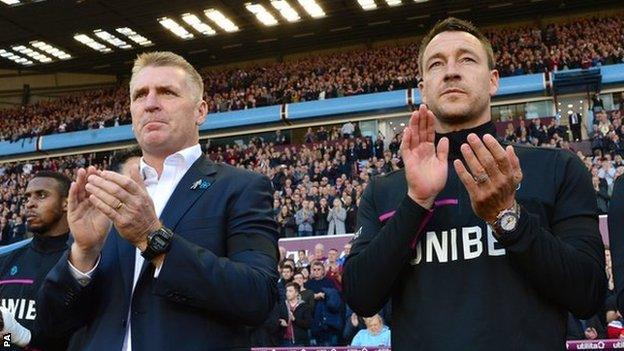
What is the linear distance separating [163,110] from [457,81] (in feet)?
3.51

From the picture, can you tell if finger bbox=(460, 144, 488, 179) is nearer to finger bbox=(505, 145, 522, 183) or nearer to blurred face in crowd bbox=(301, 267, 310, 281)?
finger bbox=(505, 145, 522, 183)

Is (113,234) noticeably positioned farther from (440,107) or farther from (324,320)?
(324,320)

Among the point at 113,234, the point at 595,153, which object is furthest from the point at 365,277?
the point at 595,153

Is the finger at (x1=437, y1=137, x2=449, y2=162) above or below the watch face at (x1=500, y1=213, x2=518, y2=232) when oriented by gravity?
above

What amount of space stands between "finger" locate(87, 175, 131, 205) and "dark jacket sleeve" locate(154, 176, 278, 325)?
0.20 m

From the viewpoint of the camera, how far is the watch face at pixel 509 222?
1.99 metres

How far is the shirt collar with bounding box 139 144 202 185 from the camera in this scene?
8.12 feet

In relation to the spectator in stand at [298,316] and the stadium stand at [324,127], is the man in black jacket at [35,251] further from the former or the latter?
the stadium stand at [324,127]

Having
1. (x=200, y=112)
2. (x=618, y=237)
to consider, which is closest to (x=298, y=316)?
(x=200, y=112)

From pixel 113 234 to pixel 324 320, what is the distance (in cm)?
664

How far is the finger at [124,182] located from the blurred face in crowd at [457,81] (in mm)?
1074

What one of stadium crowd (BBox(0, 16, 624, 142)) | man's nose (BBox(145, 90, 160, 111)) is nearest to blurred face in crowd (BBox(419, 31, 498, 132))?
man's nose (BBox(145, 90, 160, 111))

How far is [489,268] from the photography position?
7.02 ft

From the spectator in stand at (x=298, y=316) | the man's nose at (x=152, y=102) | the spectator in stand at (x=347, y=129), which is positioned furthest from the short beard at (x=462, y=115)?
the spectator in stand at (x=347, y=129)
